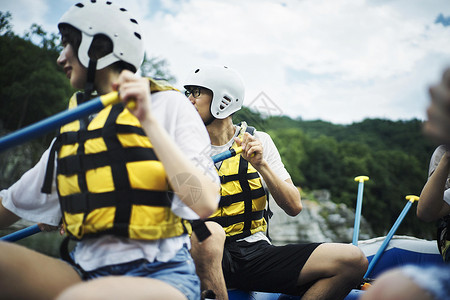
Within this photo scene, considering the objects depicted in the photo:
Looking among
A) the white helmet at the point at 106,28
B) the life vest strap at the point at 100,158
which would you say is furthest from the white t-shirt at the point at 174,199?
the white helmet at the point at 106,28

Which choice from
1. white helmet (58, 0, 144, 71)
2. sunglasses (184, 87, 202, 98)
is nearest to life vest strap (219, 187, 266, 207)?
sunglasses (184, 87, 202, 98)

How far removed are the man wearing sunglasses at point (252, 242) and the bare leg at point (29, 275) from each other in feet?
2.97

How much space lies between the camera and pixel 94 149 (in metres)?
1.38

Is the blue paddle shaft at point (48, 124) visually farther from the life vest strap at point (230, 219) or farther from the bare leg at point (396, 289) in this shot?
the life vest strap at point (230, 219)

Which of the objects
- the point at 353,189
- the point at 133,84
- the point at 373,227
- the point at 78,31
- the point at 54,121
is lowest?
the point at 373,227

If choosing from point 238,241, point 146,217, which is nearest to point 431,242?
point 238,241

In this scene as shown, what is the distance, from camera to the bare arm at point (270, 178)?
2297 mm

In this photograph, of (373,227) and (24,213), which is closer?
(24,213)

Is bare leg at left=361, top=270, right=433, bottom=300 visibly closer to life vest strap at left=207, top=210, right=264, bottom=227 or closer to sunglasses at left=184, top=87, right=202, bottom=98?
life vest strap at left=207, top=210, right=264, bottom=227

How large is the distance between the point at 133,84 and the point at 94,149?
339 millimetres

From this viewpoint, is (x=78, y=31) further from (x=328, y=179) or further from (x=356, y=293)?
(x=328, y=179)

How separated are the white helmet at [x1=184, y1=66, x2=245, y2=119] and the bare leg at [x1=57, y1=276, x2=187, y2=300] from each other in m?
1.85

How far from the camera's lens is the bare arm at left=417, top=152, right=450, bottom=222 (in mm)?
2211

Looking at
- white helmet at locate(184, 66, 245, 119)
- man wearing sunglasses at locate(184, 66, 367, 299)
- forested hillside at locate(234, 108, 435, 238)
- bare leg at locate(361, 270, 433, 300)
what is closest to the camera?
bare leg at locate(361, 270, 433, 300)
